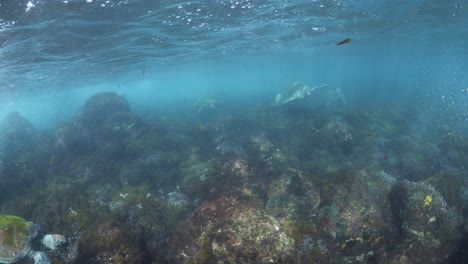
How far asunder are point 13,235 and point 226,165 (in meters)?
6.48

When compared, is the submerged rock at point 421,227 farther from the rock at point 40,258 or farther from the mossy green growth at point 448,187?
the rock at point 40,258

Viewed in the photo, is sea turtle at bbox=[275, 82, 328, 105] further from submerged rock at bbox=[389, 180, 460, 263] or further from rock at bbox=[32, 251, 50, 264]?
rock at bbox=[32, 251, 50, 264]

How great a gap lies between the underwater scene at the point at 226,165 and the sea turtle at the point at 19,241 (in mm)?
26

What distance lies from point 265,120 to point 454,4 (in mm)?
17654

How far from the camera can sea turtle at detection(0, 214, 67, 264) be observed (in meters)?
6.48

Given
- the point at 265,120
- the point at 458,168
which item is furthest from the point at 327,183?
the point at 265,120

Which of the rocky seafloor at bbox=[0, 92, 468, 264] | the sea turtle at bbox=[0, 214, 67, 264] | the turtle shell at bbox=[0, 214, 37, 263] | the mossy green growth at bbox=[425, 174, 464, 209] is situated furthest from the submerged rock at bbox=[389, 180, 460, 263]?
the turtle shell at bbox=[0, 214, 37, 263]

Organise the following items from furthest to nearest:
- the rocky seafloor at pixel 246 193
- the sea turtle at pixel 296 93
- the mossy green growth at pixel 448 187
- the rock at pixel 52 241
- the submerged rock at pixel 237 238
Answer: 1. the sea turtle at pixel 296 93
2. the mossy green growth at pixel 448 187
3. the rock at pixel 52 241
4. the rocky seafloor at pixel 246 193
5. the submerged rock at pixel 237 238

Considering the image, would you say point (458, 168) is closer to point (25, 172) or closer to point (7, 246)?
point (7, 246)

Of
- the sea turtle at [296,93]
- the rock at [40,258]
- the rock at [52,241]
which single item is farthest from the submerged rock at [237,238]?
the sea turtle at [296,93]

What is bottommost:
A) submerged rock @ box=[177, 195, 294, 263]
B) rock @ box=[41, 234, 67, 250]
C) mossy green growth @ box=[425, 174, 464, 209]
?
mossy green growth @ box=[425, 174, 464, 209]

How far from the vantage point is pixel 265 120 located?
24953 millimetres

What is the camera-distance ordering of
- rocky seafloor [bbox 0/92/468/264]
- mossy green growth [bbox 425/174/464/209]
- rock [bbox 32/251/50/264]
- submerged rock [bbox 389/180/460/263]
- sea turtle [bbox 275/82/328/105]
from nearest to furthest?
rocky seafloor [bbox 0/92/468/264]
submerged rock [bbox 389/180/460/263]
rock [bbox 32/251/50/264]
mossy green growth [bbox 425/174/464/209]
sea turtle [bbox 275/82/328/105]

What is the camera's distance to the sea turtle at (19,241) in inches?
255
